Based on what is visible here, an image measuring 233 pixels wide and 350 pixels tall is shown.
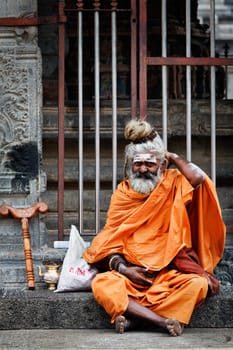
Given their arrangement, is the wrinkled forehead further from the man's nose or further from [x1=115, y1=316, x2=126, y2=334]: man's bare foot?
[x1=115, y1=316, x2=126, y2=334]: man's bare foot

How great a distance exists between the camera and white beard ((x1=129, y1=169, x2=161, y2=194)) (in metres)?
6.86

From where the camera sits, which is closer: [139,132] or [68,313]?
[68,313]

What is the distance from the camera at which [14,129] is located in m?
7.42

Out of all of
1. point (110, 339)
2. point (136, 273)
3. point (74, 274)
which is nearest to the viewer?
point (110, 339)

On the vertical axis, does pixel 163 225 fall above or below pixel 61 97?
below

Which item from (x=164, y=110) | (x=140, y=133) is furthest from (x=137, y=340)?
(x=164, y=110)

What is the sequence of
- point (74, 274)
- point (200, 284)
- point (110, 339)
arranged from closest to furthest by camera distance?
point (110, 339), point (200, 284), point (74, 274)

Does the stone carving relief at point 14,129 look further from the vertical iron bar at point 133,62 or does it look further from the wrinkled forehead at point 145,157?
the wrinkled forehead at point 145,157

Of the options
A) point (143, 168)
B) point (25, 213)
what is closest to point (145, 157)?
point (143, 168)

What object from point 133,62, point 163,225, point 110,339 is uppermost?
point 133,62

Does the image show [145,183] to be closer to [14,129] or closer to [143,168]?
[143,168]

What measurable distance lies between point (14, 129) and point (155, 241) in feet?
4.63

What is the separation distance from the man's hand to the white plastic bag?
296 mm

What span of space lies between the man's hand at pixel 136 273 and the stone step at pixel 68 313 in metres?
0.31
